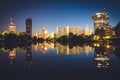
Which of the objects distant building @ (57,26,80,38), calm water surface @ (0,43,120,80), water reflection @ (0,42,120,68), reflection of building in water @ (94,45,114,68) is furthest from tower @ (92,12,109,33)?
calm water surface @ (0,43,120,80)

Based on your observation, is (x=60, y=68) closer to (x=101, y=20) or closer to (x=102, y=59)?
(x=102, y=59)

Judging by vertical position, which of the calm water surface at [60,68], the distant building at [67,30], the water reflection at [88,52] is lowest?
the calm water surface at [60,68]

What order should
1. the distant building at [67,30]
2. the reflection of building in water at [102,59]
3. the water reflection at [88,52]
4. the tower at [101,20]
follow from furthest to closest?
the distant building at [67,30], the tower at [101,20], the water reflection at [88,52], the reflection of building in water at [102,59]

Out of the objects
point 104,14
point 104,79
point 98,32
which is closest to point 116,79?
point 104,79

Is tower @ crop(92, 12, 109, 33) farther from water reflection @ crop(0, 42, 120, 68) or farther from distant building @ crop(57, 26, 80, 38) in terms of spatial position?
water reflection @ crop(0, 42, 120, 68)

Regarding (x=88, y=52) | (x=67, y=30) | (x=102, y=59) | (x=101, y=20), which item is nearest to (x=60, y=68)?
(x=102, y=59)

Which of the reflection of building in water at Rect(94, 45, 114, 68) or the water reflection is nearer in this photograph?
the reflection of building in water at Rect(94, 45, 114, 68)

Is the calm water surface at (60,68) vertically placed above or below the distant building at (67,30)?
below

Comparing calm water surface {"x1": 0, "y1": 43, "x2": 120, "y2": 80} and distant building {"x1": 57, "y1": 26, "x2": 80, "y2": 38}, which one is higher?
distant building {"x1": 57, "y1": 26, "x2": 80, "y2": 38}

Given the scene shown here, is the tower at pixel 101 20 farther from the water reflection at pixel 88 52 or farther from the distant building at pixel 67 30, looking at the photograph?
the water reflection at pixel 88 52

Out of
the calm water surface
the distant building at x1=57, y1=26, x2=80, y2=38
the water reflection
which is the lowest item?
the calm water surface

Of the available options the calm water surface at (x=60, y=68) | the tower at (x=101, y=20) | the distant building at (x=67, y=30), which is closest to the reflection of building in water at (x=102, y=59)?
the calm water surface at (x=60, y=68)

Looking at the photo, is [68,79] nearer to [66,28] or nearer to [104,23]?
[104,23]

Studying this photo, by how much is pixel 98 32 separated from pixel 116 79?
96.2 meters
